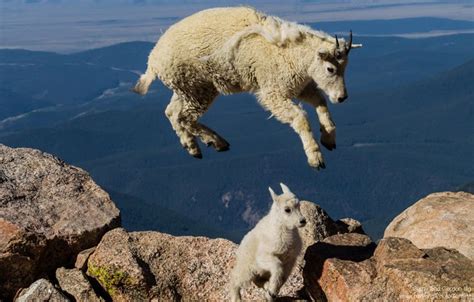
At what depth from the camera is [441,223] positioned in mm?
13242

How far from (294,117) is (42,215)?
5125 mm

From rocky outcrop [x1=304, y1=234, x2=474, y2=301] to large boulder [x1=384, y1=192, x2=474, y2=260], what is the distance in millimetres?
2037

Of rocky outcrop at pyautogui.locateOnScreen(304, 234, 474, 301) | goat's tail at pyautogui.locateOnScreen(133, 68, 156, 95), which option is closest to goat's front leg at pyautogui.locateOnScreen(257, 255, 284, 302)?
rocky outcrop at pyautogui.locateOnScreen(304, 234, 474, 301)

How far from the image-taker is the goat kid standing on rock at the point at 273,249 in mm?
9727

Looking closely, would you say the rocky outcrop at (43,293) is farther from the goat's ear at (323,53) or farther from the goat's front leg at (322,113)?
the goat's ear at (323,53)

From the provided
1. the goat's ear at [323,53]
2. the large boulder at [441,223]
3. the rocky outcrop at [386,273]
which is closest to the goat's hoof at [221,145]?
the rocky outcrop at [386,273]

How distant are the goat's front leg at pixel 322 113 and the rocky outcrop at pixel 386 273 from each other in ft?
5.83

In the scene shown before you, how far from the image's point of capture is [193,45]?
10.8m

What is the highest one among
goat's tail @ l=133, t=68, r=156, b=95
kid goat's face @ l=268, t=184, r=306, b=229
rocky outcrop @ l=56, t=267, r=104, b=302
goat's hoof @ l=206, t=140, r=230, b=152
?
goat's tail @ l=133, t=68, r=156, b=95

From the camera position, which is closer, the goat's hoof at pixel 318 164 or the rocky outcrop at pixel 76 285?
the goat's hoof at pixel 318 164

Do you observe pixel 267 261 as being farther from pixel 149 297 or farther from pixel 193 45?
pixel 193 45

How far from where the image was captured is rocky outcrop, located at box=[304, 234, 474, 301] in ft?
30.9

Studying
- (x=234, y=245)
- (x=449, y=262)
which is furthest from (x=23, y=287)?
(x=449, y=262)

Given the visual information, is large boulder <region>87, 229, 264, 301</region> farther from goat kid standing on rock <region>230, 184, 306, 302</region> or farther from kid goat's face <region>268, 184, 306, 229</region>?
kid goat's face <region>268, 184, 306, 229</region>
